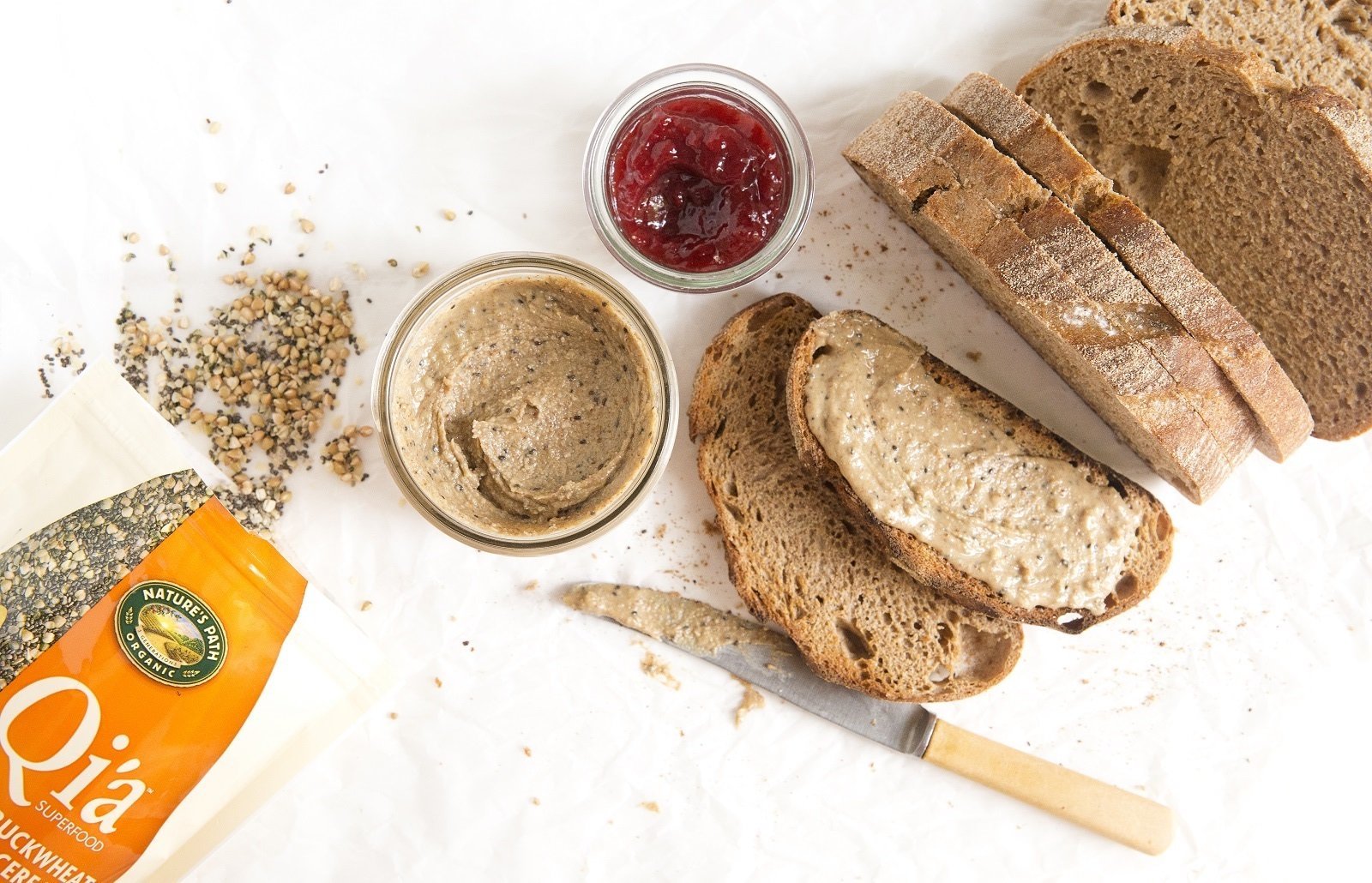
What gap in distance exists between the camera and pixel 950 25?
2.66 m

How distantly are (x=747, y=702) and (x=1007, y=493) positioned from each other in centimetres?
96

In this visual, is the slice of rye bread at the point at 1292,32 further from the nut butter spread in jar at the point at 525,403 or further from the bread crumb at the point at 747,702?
the bread crumb at the point at 747,702

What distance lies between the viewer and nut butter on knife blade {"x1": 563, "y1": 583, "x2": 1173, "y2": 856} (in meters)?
2.67

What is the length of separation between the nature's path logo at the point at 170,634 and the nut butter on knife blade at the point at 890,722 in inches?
37.5

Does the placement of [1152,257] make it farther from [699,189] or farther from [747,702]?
[747,702]

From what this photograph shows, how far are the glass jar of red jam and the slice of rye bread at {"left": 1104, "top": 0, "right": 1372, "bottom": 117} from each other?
104cm

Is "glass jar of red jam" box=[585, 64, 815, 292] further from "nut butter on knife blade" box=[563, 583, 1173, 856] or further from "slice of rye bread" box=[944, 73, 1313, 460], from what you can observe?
"nut butter on knife blade" box=[563, 583, 1173, 856]

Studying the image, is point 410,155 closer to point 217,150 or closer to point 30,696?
point 217,150

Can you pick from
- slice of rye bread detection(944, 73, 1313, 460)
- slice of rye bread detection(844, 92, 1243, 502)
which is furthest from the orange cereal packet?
slice of rye bread detection(944, 73, 1313, 460)

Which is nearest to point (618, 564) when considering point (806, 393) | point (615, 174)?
point (806, 393)

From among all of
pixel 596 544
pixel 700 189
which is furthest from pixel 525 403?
pixel 700 189

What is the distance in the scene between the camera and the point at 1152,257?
2.27 m

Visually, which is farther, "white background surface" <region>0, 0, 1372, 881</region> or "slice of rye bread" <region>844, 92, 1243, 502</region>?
"white background surface" <region>0, 0, 1372, 881</region>

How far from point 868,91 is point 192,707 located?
7.67ft
